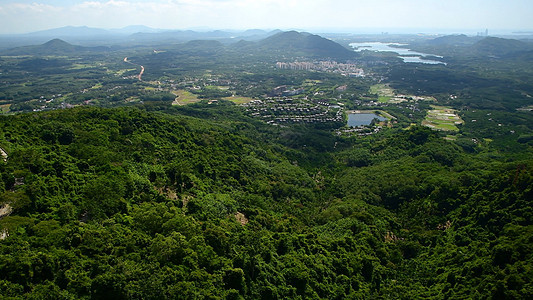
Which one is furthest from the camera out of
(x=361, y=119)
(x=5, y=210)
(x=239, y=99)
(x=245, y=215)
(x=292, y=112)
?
(x=239, y=99)

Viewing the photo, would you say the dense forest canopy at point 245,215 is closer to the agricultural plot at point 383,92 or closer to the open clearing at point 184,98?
the open clearing at point 184,98

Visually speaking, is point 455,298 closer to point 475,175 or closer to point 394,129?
point 475,175

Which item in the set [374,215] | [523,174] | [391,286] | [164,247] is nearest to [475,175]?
[523,174]

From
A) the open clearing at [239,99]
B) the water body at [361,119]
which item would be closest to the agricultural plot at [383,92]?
the water body at [361,119]

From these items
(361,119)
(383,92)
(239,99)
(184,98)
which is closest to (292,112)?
(361,119)

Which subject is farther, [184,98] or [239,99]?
[239,99]

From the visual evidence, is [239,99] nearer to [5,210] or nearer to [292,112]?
[292,112]
